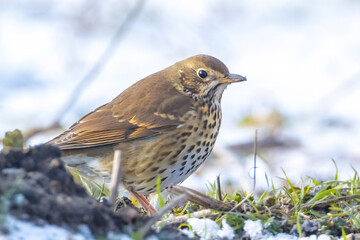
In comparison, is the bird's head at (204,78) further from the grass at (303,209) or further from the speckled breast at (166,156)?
the grass at (303,209)

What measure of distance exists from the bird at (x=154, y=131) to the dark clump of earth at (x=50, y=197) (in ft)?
4.62

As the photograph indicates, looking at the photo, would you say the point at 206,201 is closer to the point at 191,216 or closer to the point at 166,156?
the point at 191,216

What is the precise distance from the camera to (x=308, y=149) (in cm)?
919

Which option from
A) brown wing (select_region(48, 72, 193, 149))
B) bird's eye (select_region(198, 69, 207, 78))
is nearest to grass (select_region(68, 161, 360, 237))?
brown wing (select_region(48, 72, 193, 149))

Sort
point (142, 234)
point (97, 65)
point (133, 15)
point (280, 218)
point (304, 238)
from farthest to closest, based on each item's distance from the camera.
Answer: point (133, 15) → point (97, 65) → point (280, 218) → point (304, 238) → point (142, 234)

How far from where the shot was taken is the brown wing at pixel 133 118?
501 centimetres

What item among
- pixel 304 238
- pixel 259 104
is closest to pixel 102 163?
pixel 304 238

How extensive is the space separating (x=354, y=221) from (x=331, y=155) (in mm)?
5056

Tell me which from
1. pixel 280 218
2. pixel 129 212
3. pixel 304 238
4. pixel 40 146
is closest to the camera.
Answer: pixel 129 212

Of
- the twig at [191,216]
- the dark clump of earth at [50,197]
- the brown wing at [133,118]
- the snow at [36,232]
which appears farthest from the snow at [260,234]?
the brown wing at [133,118]

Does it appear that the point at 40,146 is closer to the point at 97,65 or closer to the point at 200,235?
the point at 200,235

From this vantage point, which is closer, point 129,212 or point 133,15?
point 129,212

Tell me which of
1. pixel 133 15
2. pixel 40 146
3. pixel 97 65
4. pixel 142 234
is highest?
Answer: pixel 133 15

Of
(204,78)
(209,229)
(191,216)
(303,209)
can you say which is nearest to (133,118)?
(204,78)
